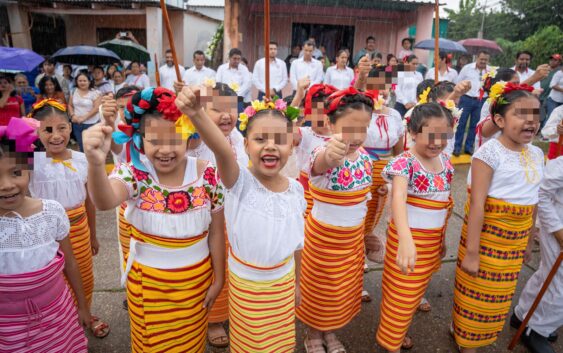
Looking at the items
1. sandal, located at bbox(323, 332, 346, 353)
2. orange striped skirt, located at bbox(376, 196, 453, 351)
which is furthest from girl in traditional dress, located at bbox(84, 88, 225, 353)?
orange striped skirt, located at bbox(376, 196, 453, 351)

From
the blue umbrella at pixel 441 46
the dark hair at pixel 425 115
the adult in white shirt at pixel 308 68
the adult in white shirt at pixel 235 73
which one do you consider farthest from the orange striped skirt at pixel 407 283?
the blue umbrella at pixel 441 46

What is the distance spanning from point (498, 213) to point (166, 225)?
188 cm

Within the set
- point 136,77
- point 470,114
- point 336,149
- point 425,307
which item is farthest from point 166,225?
point 136,77

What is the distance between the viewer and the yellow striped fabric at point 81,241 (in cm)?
251

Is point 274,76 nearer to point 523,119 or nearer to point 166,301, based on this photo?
point 523,119

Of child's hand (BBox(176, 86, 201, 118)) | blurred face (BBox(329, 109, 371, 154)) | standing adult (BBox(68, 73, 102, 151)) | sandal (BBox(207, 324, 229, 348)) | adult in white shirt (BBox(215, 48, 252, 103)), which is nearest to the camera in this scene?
child's hand (BBox(176, 86, 201, 118))

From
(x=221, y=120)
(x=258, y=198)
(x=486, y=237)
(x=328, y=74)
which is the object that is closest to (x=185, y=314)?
(x=258, y=198)

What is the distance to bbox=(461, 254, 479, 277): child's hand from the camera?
2404 mm

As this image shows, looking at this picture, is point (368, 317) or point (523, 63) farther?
point (523, 63)

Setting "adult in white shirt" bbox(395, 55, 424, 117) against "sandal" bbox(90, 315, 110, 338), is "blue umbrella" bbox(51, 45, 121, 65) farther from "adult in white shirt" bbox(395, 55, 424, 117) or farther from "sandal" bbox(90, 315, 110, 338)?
"sandal" bbox(90, 315, 110, 338)

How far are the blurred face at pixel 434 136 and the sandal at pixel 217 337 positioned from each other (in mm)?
1749

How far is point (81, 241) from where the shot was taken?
256cm

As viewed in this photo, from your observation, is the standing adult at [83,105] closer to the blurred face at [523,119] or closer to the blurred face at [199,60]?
the blurred face at [199,60]

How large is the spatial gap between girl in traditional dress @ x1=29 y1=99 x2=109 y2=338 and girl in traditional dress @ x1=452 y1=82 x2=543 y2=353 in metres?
2.36
